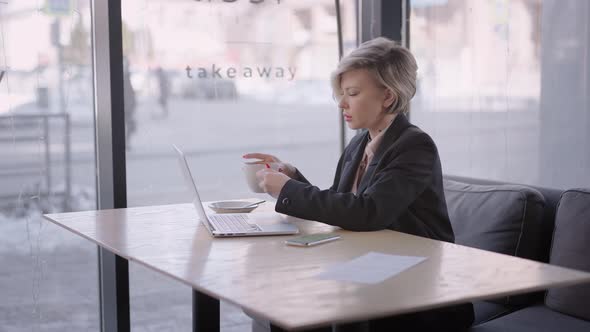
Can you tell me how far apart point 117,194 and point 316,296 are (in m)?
1.66

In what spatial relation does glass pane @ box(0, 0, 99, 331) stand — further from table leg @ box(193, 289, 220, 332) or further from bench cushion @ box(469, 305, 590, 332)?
bench cushion @ box(469, 305, 590, 332)

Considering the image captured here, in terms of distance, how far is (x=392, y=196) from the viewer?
214cm

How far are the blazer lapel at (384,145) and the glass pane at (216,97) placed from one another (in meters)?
1.04

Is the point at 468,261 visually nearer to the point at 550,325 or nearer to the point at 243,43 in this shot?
the point at 550,325

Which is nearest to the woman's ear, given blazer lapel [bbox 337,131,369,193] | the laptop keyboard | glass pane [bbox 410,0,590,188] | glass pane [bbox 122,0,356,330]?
blazer lapel [bbox 337,131,369,193]

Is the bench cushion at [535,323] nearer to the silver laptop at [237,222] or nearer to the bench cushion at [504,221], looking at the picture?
the bench cushion at [504,221]

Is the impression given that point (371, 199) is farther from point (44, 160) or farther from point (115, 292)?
point (44, 160)

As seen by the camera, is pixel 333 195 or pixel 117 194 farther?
pixel 117 194

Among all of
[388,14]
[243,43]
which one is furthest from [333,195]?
[388,14]

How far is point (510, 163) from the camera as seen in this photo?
3.12 meters

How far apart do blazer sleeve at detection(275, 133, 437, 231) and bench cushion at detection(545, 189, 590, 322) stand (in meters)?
0.52

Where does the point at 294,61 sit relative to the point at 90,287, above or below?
above

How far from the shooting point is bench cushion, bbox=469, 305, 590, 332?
2.27 metres

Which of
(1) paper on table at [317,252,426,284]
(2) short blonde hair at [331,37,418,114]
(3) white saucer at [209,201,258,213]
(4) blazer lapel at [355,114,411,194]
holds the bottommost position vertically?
(3) white saucer at [209,201,258,213]
